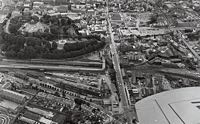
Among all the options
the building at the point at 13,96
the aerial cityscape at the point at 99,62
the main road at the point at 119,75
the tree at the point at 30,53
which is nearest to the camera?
the aerial cityscape at the point at 99,62

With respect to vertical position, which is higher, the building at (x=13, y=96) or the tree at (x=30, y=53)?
the tree at (x=30, y=53)

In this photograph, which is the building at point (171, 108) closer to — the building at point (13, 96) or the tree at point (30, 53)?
the building at point (13, 96)

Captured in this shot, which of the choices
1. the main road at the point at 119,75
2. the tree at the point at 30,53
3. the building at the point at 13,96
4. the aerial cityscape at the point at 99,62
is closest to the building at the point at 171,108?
the aerial cityscape at the point at 99,62

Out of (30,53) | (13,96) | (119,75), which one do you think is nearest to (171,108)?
(119,75)

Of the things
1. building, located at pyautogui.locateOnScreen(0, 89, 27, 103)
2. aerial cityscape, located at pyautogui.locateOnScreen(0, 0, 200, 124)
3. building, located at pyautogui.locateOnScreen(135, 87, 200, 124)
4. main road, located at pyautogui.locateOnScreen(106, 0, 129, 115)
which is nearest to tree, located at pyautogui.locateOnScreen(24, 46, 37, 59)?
aerial cityscape, located at pyautogui.locateOnScreen(0, 0, 200, 124)

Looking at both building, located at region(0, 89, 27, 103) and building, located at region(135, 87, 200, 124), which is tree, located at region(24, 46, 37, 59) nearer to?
building, located at region(0, 89, 27, 103)

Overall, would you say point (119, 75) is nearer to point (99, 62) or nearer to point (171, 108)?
point (99, 62)
